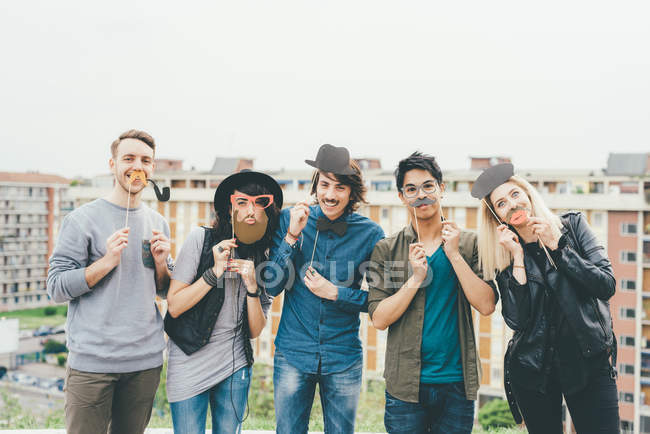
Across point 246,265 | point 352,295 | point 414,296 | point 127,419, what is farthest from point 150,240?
point 414,296

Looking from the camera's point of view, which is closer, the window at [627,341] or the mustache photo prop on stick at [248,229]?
the mustache photo prop on stick at [248,229]

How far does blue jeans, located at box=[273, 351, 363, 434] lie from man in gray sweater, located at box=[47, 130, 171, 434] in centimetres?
63

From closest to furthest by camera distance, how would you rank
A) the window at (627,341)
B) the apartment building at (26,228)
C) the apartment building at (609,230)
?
the apartment building at (609,230) < the window at (627,341) < the apartment building at (26,228)

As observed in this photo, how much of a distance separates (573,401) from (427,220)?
1.01m

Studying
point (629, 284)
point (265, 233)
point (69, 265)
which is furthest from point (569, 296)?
point (629, 284)

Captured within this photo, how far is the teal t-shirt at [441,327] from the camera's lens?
2414 millimetres

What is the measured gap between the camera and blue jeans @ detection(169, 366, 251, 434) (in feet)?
8.50

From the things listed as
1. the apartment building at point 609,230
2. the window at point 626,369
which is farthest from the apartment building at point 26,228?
the window at point 626,369

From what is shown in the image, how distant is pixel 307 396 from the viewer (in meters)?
2.65

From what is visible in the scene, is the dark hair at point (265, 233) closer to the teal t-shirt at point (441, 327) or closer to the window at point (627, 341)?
the teal t-shirt at point (441, 327)

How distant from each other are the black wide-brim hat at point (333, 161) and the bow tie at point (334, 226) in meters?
0.25

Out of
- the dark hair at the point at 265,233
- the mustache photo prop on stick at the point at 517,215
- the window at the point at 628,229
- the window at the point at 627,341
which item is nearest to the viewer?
the mustache photo prop on stick at the point at 517,215

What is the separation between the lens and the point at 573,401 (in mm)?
2316

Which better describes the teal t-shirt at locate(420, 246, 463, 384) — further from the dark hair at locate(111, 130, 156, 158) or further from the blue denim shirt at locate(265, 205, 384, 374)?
the dark hair at locate(111, 130, 156, 158)
